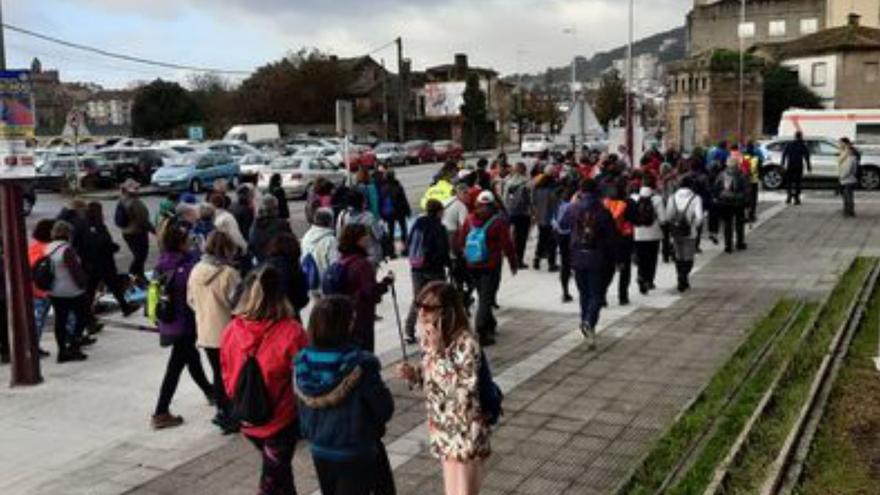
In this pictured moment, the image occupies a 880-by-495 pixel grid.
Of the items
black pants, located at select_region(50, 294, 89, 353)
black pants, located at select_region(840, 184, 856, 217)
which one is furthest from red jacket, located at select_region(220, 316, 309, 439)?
black pants, located at select_region(840, 184, 856, 217)

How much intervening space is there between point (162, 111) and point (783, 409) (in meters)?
77.3

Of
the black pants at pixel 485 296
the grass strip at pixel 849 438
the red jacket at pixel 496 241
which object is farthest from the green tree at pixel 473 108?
the grass strip at pixel 849 438

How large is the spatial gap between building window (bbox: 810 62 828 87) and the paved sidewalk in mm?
55616

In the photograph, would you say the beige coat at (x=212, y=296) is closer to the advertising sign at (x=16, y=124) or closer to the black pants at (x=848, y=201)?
the advertising sign at (x=16, y=124)

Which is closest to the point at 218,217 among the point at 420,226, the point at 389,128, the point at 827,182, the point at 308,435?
the point at 420,226

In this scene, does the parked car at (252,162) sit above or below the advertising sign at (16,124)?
below

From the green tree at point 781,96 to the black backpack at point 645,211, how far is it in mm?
54348

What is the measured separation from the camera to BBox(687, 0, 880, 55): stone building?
287 ft

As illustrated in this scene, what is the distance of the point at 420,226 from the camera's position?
10094 mm

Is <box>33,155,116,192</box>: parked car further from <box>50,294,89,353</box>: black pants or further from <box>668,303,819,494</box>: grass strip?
<box>668,303,819,494</box>: grass strip

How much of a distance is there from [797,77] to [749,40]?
24932 mm

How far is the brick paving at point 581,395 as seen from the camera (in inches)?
269

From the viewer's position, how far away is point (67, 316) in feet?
34.3

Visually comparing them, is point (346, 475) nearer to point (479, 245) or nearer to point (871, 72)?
point (479, 245)
